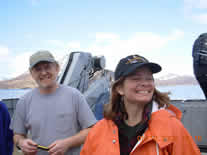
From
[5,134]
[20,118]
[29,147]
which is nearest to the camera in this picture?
[29,147]

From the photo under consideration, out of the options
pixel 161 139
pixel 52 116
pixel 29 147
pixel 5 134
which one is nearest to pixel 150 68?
pixel 161 139

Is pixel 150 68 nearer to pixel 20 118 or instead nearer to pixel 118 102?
pixel 118 102

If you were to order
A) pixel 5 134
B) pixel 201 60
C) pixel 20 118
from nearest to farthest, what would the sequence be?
pixel 20 118 < pixel 5 134 < pixel 201 60

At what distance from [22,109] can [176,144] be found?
5.46 feet

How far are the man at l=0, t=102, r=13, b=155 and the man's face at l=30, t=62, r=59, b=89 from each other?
2.26ft

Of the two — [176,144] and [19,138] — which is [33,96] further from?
[176,144]

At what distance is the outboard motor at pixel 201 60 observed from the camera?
9.55 ft

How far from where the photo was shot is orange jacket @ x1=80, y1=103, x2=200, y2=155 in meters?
1.44

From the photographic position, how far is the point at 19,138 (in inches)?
89.9

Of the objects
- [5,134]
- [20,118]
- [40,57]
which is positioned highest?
[40,57]

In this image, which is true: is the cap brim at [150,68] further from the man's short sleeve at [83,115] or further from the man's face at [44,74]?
the man's face at [44,74]

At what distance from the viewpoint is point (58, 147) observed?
2.01 meters

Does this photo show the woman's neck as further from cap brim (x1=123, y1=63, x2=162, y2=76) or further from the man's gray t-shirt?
the man's gray t-shirt

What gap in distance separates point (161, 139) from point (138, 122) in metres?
0.32
